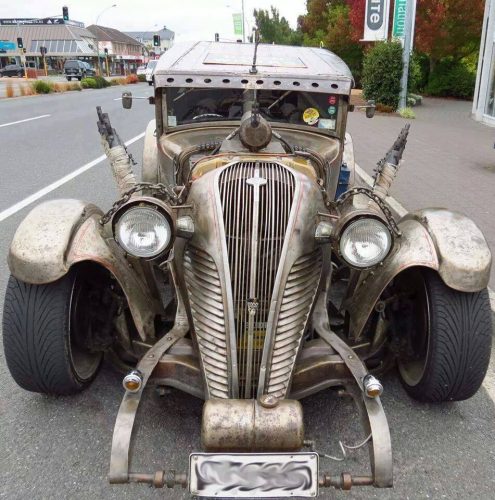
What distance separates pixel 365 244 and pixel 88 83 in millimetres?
37376

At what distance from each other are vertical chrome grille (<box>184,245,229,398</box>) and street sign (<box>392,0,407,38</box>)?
698 inches

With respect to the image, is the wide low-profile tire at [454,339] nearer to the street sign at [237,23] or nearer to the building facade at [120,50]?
the street sign at [237,23]

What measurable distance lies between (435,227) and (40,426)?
2.34 m

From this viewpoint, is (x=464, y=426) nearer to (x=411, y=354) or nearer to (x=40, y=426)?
(x=411, y=354)

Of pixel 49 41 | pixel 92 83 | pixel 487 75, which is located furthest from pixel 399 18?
pixel 49 41

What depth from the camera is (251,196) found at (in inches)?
101

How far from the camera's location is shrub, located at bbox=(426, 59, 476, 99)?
25.2 meters

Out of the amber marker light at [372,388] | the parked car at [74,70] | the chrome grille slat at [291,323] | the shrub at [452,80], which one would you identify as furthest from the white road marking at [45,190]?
the parked car at [74,70]

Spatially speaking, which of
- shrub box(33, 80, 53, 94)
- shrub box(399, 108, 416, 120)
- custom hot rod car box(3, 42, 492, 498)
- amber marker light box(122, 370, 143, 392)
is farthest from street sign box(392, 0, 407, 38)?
shrub box(33, 80, 53, 94)

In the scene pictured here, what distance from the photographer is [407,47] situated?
1728cm

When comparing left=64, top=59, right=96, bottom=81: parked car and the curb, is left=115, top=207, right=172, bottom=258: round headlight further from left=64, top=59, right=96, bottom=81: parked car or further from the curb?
left=64, top=59, right=96, bottom=81: parked car

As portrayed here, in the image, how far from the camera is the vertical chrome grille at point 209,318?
2.39 m

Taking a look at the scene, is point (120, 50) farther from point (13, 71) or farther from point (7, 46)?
point (13, 71)

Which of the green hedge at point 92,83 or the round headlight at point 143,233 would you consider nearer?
the round headlight at point 143,233
